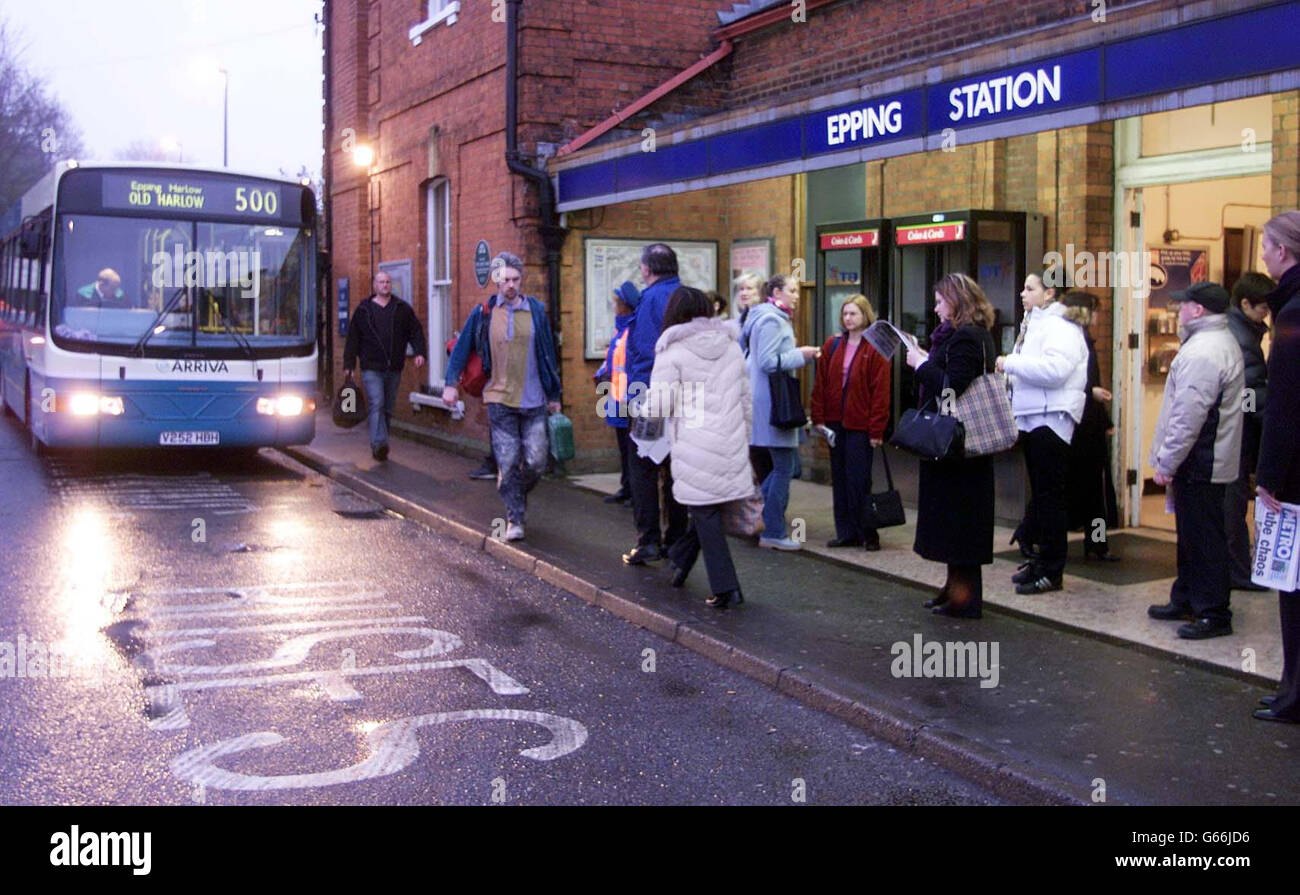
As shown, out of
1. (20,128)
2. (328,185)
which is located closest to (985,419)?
(328,185)

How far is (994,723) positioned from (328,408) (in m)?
18.0

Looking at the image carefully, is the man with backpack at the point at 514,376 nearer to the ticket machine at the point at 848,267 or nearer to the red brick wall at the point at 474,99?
the ticket machine at the point at 848,267

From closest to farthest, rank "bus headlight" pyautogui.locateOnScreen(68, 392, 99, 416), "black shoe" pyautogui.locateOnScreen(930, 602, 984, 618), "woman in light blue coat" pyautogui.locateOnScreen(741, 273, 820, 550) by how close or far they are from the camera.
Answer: "black shoe" pyautogui.locateOnScreen(930, 602, 984, 618), "woman in light blue coat" pyautogui.locateOnScreen(741, 273, 820, 550), "bus headlight" pyautogui.locateOnScreen(68, 392, 99, 416)

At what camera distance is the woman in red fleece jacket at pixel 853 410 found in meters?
9.12

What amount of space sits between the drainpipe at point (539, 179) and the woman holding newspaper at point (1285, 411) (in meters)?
9.01

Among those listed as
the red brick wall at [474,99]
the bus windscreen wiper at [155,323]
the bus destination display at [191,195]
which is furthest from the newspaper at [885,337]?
the bus destination display at [191,195]

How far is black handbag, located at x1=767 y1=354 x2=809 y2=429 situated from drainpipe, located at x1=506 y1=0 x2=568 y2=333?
4822mm

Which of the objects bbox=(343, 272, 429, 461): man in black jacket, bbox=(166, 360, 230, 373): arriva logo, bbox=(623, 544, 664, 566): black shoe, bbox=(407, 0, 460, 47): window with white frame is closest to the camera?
bbox=(623, 544, 664, 566): black shoe

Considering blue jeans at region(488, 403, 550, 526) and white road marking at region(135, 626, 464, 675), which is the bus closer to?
blue jeans at region(488, 403, 550, 526)

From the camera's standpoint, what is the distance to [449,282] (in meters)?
16.7

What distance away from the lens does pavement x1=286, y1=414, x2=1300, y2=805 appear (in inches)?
197

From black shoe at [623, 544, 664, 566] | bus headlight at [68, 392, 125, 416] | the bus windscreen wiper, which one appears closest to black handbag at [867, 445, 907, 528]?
black shoe at [623, 544, 664, 566]

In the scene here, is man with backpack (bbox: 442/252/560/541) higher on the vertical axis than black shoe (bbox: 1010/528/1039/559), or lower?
higher
